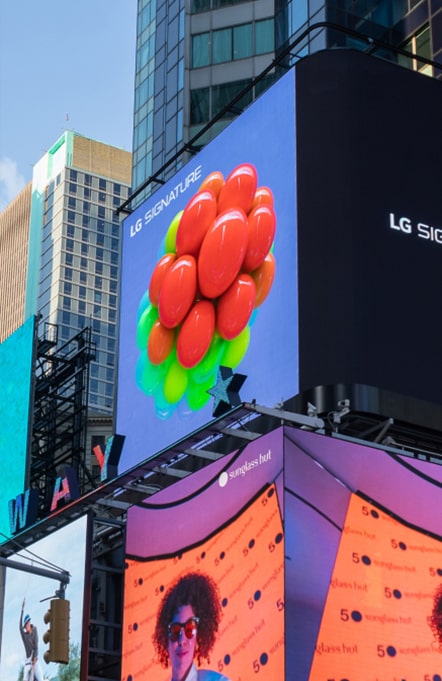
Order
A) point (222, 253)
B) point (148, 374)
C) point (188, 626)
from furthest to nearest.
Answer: point (148, 374)
point (222, 253)
point (188, 626)

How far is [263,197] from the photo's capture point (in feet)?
137

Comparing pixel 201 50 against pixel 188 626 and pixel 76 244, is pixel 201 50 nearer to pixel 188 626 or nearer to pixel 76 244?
pixel 188 626

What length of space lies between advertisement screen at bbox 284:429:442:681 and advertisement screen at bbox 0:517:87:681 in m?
9.17

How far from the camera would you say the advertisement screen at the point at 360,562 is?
30.4 metres

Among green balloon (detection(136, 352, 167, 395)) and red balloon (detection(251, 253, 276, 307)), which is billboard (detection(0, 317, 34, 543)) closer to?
green balloon (detection(136, 352, 167, 395))

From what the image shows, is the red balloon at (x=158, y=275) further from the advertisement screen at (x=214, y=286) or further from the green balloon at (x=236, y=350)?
the green balloon at (x=236, y=350)

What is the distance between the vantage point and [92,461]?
110188 mm

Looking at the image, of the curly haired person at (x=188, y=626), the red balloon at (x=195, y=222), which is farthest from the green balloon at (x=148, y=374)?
the curly haired person at (x=188, y=626)

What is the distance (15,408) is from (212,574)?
30.3 meters

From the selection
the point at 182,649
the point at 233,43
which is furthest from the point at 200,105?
the point at 182,649

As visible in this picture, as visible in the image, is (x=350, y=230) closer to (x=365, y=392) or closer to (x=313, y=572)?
(x=365, y=392)

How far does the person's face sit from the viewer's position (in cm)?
3347

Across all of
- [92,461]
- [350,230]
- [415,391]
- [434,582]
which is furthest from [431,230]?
[92,461]

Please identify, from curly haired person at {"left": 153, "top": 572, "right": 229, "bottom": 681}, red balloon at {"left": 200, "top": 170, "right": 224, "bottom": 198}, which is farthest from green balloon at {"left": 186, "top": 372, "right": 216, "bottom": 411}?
curly haired person at {"left": 153, "top": 572, "right": 229, "bottom": 681}
